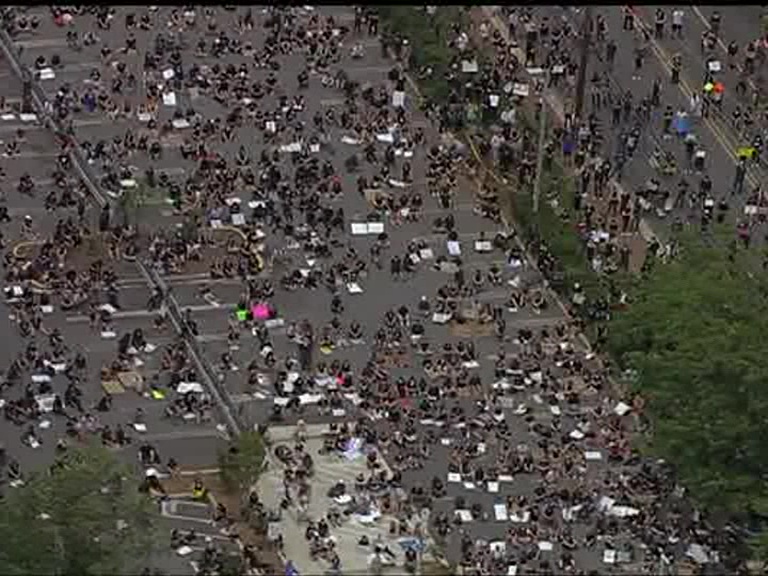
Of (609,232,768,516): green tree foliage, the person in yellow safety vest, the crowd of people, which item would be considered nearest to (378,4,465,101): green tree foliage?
the crowd of people

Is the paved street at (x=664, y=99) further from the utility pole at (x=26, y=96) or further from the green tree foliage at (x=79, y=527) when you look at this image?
the green tree foliage at (x=79, y=527)

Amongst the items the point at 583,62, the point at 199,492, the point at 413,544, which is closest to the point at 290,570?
the point at 413,544

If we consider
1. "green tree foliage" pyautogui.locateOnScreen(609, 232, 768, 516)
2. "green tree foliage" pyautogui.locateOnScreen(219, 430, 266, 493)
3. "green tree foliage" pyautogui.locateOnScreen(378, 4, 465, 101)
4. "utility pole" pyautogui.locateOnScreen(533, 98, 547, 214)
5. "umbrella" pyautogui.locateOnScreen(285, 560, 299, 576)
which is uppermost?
"green tree foliage" pyautogui.locateOnScreen(378, 4, 465, 101)

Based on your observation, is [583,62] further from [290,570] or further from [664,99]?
[290,570]

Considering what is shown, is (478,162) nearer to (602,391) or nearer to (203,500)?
(602,391)

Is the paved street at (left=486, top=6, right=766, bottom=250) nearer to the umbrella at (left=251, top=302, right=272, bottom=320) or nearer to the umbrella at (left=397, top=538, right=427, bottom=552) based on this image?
the umbrella at (left=251, top=302, right=272, bottom=320)

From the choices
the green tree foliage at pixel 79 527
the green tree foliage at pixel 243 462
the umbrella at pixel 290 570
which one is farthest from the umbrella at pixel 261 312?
the green tree foliage at pixel 79 527
